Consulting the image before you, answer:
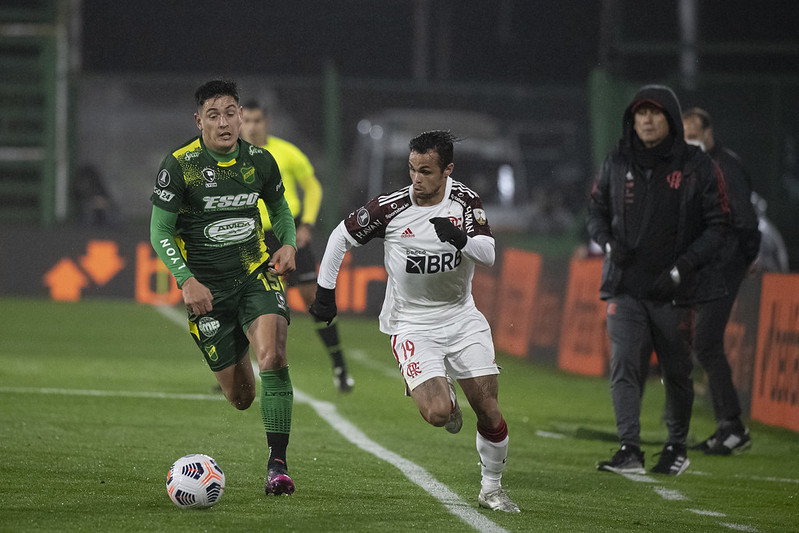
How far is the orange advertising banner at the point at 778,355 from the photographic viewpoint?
10.2 m

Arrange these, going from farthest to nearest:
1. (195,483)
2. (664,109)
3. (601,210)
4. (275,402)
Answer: (601,210) → (664,109) → (275,402) → (195,483)

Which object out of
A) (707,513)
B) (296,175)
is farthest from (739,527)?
(296,175)

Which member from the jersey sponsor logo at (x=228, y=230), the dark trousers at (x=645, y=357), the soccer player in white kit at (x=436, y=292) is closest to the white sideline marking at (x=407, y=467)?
the soccer player in white kit at (x=436, y=292)

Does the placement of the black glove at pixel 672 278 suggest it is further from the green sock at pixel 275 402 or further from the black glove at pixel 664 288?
the green sock at pixel 275 402

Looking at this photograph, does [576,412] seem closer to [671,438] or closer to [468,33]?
[671,438]

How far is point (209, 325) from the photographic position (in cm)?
734

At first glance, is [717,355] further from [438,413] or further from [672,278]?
A: [438,413]

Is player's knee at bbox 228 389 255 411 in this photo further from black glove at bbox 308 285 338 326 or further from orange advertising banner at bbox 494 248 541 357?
orange advertising banner at bbox 494 248 541 357

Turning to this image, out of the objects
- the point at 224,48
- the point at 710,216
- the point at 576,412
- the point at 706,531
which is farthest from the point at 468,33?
the point at 706,531

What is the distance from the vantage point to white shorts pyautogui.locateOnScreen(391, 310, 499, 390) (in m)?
6.97

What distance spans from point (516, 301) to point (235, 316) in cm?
881

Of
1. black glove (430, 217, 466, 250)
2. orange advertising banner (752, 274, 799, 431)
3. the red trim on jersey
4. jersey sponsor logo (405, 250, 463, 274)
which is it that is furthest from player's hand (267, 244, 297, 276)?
orange advertising banner (752, 274, 799, 431)

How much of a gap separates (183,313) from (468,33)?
534 inches

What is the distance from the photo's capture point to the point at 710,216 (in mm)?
8281
